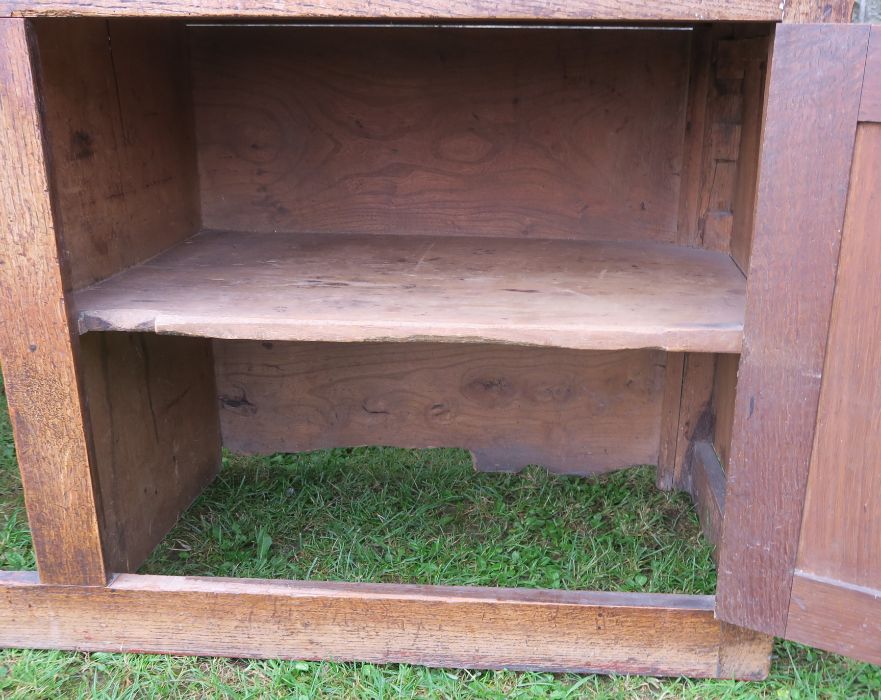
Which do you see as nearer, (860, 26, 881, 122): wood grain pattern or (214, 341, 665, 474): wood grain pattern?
(860, 26, 881, 122): wood grain pattern

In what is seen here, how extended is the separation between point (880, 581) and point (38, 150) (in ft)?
5.37

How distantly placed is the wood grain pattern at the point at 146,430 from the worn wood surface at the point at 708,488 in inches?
55.0

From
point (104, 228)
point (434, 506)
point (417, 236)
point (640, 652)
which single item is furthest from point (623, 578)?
point (104, 228)

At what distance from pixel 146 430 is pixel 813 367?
1.51 metres

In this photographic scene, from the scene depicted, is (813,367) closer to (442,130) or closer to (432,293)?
(432,293)

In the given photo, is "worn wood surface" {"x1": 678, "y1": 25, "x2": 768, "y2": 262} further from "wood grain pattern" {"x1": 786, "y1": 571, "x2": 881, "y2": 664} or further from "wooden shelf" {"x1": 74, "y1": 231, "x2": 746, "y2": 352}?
"wood grain pattern" {"x1": 786, "y1": 571, "x2": 881, "y2": 664}

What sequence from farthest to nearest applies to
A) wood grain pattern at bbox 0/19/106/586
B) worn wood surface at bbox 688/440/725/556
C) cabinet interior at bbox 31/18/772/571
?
worn wood surface at bbox 688/440/725/556, cabinet interior at bbox 31/18/772/571, wood grain pattern at bbox 0/19/106/586

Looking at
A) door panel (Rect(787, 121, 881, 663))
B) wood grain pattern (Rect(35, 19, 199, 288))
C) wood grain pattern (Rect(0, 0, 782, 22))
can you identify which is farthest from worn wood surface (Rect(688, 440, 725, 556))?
wood grain pattern (Rect(35, 19, 199, 288))

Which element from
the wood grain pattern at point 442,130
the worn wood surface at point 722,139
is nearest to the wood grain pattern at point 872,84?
the worn wood surface at point 722,139

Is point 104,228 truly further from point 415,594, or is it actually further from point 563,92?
point 563,92

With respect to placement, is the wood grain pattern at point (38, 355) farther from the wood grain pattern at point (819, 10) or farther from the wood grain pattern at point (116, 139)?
the wood grain pattern at point (819, 10)

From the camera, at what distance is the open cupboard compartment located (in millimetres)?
1678

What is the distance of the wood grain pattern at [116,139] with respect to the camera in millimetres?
1661

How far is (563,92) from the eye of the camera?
7.21 ft
